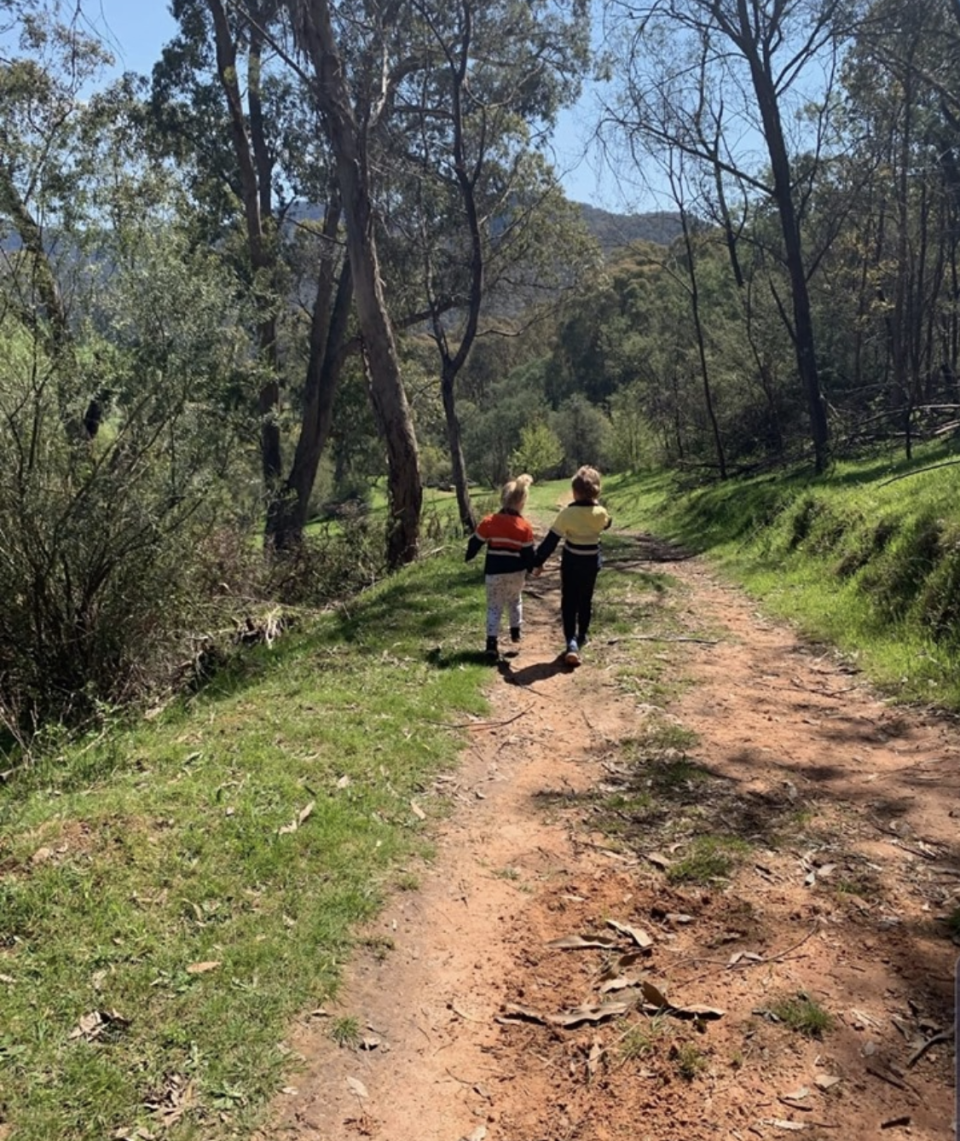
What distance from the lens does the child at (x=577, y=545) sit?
25.7 ft

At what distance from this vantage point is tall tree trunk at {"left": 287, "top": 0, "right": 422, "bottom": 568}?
39.9 feet

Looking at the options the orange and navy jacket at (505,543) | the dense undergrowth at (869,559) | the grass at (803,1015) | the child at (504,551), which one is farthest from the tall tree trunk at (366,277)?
the grass at (803,1015)

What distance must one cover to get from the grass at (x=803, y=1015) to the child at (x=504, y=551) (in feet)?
16.5

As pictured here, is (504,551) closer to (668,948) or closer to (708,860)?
(708,860)

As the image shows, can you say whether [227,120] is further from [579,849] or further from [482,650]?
[579,849]

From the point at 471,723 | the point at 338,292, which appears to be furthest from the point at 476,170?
the point at 471,723

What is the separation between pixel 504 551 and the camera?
7.96 m

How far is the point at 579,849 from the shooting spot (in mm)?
4594

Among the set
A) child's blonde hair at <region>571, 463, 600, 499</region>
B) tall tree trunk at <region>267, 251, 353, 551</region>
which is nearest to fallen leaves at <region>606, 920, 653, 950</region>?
child's blonde hair at <region>571, 463, 600, 499</region>

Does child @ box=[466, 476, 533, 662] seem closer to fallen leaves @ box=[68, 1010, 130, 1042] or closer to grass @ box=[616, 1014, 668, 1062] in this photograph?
grass @ box=[616, 1014, 668, 1062]

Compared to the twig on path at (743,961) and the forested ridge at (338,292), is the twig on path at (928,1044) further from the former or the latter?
the forested ridge at (338,292)

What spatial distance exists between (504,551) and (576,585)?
30.6 inches

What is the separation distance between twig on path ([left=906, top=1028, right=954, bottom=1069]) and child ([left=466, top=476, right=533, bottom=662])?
209 inches

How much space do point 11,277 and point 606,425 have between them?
49.9 meters
